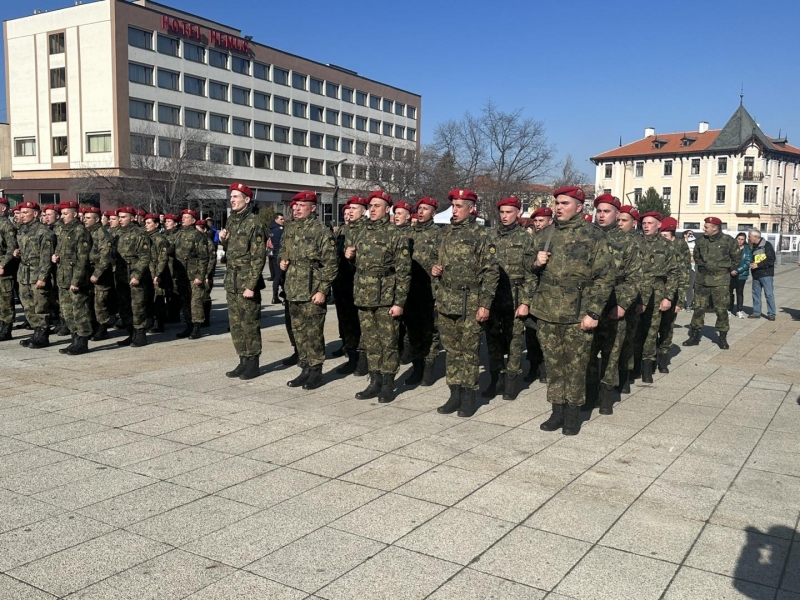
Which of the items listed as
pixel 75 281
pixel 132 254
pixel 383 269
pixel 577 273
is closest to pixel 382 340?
pixel 383 269

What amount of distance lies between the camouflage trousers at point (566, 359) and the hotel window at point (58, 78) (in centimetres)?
5287

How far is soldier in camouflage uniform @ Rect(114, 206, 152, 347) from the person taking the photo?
10.1 m

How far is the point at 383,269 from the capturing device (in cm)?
714

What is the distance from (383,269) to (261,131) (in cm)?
5717

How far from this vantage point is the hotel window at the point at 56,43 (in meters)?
50.3

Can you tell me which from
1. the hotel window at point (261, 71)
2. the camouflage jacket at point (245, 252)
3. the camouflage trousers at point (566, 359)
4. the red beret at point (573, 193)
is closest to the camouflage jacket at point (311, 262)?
the camouflage jacket at point (245, 252)

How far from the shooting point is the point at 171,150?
1981 inches

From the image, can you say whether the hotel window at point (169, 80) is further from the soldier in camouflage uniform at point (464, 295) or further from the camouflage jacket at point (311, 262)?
the soldier in camouflage uniform at point (464, 295)

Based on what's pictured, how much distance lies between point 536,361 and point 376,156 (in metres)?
45.3

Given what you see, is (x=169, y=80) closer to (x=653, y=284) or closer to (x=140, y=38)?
(x=140, y=38)

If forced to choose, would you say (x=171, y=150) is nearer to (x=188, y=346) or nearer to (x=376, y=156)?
(x=376, y=156)

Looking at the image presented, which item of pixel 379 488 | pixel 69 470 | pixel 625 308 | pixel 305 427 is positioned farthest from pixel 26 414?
pixel 625 308

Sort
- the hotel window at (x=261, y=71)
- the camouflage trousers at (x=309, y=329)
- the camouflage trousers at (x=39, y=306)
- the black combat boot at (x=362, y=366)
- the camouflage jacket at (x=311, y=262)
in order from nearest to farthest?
the camouflage jacket at (x=311, y=262) → the camouflage trousers at (x=309, y=329) → the black combat boot at (x=362, y=366) → the camouflage trousers at (x=39, y=306) → the hotel window at (x=261, y=71)

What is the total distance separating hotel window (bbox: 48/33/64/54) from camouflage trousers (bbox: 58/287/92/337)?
158 feet
